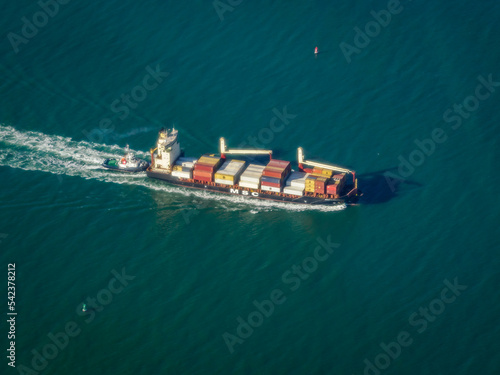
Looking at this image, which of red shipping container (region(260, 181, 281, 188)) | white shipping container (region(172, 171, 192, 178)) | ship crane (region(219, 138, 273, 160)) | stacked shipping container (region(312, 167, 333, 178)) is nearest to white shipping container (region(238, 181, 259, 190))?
red shipping container (region(260, 181, 281, 188))

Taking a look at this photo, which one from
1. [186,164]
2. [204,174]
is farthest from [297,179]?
[186,164]

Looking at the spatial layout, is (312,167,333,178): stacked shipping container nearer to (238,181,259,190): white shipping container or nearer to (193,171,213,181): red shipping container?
(238,181,259,190): white shipping container

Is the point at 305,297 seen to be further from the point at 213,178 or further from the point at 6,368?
the point at 6,368

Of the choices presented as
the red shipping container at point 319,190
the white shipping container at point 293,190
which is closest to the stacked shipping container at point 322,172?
the red shipping container at point 319,190

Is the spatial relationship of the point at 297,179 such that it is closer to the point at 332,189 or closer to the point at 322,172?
the point at 322,172

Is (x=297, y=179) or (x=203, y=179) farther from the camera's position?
(x=203, y=179)
